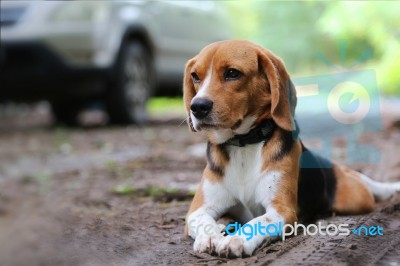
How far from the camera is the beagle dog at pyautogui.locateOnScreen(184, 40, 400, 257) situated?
3.11 m

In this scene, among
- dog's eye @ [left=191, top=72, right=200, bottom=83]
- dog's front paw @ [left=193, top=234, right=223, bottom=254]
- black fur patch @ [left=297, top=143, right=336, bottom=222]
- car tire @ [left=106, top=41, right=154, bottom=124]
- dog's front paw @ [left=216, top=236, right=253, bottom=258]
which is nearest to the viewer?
dog's front paw @ [left=216, top=236, right=253, bottom=258]

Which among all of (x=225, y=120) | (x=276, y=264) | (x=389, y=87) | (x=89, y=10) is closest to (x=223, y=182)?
(x=225, y=120)

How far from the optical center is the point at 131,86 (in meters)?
9.50

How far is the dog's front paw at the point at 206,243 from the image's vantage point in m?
3.02

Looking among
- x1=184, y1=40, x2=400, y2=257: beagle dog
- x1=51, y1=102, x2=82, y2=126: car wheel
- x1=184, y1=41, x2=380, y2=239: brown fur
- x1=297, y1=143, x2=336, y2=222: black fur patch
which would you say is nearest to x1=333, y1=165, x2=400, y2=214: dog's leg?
x1=297, y1=143, x2=336, y2=222: black fur patch

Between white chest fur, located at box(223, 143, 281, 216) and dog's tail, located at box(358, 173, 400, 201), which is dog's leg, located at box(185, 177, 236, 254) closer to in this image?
white chest fur, located at box(223, 143, 281, 216)

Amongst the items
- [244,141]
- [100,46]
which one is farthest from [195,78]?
[100,46]

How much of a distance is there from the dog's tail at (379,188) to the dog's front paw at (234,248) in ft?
4.11

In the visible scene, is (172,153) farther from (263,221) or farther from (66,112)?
(66,112)

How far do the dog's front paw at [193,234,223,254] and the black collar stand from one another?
0.46 m

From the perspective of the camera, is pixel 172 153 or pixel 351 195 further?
pixel 172 153

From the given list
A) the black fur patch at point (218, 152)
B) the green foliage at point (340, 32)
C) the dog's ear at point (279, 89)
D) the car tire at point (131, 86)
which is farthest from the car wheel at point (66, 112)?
the dog's ear at point (279, 89)

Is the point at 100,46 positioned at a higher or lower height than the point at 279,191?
higher

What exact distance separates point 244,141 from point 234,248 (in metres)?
0.57
